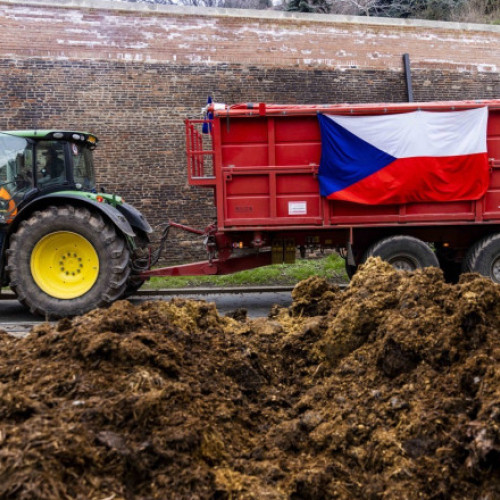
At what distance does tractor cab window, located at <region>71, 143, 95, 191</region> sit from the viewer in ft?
26.2

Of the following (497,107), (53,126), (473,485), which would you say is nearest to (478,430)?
(473,485)

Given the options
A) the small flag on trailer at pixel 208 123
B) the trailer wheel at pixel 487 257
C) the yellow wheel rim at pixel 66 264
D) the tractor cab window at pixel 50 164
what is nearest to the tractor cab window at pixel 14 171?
the tractor cab window at pixel 50 164

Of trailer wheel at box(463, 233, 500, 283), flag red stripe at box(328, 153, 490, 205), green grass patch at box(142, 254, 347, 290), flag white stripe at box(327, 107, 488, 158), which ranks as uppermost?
flag white stripe at box(327, 107, 488, 158)

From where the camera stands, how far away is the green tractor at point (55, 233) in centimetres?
724

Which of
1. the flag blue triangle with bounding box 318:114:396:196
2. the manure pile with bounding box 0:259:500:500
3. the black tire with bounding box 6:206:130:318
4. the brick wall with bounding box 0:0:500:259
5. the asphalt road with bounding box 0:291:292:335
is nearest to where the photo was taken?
the manure pile with bounding box 0:259:500:500

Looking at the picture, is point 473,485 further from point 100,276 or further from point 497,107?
point 497,107

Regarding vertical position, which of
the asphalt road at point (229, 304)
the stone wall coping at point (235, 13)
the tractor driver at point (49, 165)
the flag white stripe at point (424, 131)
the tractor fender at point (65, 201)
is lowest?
the asphalt road at point (229, 304)

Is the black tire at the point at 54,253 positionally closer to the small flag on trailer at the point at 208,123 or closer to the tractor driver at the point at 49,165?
the tractor driver at the point at 49,165

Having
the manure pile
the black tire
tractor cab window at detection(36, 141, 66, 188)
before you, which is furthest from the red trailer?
the manure pile

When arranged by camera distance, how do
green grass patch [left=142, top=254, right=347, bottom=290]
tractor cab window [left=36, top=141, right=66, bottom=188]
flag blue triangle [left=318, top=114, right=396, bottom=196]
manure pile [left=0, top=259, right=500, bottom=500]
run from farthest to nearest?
green grass patch [left=142, top=254, right=347, bottom=290], flag blue triangle [left=318, top=114, right=396, bottom=196], tractor cab window [left=36, top=141, right=66, bottom=188], manure pile [left=0, top=259, right=500, bottom=500]

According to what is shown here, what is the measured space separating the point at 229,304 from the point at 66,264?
2.73 m

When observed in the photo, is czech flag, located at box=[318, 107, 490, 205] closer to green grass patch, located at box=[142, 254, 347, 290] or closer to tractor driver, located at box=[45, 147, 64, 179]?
green grass patch, located at box=[142, 254, 347, 290]

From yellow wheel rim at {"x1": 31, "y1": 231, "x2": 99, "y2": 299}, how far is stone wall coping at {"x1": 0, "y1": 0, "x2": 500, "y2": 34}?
6.93m

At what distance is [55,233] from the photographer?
7.35m
